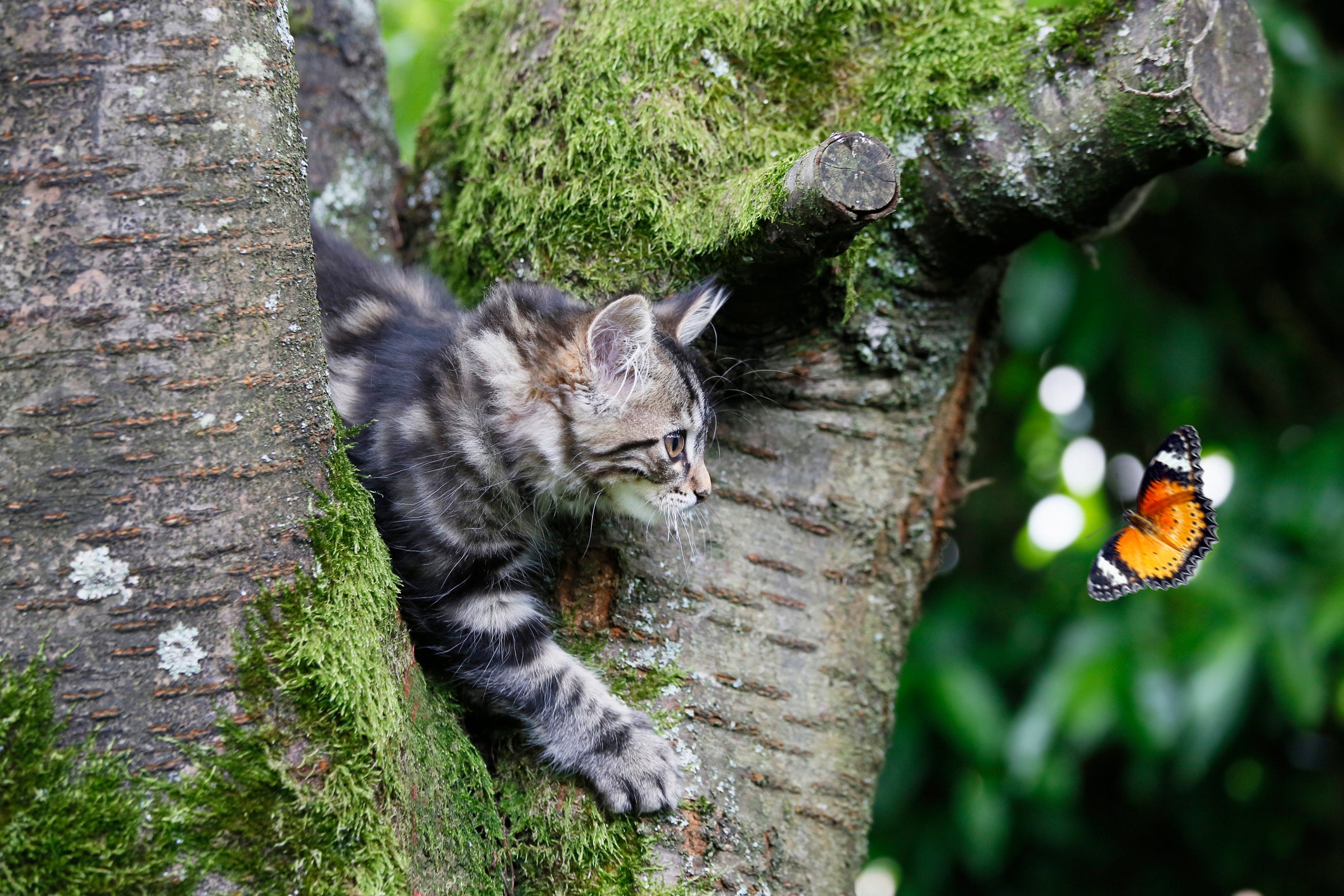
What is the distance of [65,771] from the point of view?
132 cm

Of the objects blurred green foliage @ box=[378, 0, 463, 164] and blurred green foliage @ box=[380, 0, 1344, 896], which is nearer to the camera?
blurred green foliage @ box=[380, 0, 1344, 896]

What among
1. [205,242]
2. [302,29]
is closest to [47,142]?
[205,242]

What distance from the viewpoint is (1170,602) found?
11.1 ft

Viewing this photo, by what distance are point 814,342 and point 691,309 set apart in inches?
11.3

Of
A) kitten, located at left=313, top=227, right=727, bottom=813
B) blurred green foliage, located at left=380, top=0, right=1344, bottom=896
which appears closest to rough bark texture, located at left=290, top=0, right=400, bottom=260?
blurred green foliage, located at left=380, top=0, right=1344, bottom=896

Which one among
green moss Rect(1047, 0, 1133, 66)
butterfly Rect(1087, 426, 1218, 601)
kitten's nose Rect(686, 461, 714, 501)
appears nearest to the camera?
butterfly Rect(1087, 426, 1218, 601)

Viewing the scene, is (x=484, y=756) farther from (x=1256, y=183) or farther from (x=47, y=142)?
(x=1256, y=183)

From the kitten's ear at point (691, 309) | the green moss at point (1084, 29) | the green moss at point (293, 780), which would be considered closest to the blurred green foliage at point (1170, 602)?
the green moss at point (1084, 29)

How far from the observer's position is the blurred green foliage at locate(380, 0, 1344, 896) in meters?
3.14

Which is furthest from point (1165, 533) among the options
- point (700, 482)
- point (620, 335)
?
point (620, 335)

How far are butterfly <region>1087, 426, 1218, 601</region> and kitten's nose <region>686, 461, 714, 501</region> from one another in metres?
0.78

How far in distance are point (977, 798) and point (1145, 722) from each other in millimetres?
693

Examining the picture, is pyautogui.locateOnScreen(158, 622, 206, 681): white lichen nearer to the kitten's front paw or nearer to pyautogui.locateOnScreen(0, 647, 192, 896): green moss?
pyautogui.locateOnScreen(0, 647, 192, 896): green moss

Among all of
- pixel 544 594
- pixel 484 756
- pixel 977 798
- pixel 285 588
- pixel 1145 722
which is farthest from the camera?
pixel 977 798
